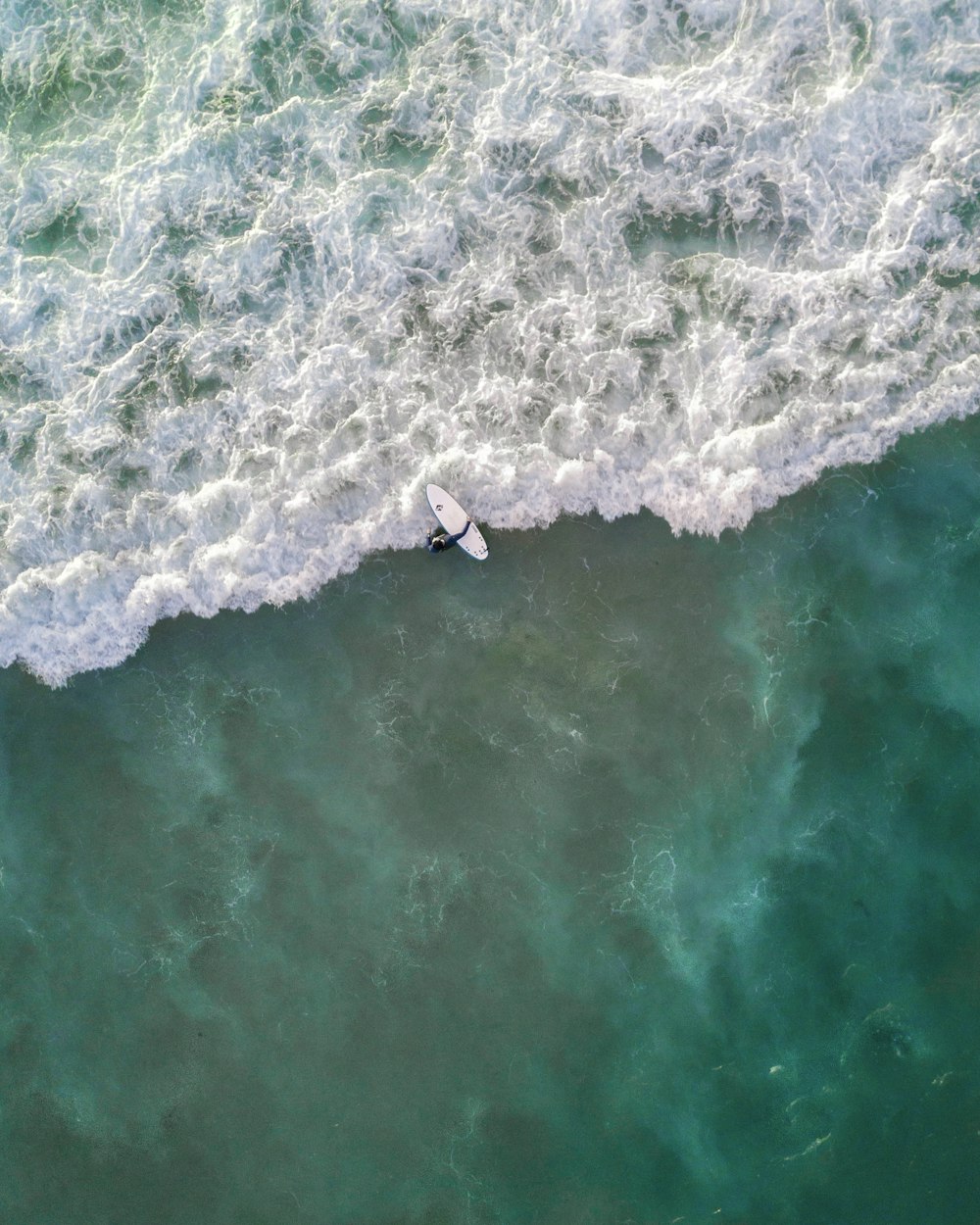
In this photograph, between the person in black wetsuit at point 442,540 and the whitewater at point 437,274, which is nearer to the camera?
the person in black wetsuit at point 442,540

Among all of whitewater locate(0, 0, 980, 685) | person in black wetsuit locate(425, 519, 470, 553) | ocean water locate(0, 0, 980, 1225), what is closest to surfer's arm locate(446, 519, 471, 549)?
person in black wetsuit locate(425, 519, 470, 553)

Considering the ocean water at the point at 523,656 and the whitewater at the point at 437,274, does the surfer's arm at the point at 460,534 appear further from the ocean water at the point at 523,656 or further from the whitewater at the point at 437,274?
the whitewater at the point at 437,274

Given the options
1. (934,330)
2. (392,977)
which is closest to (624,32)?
(934,330)

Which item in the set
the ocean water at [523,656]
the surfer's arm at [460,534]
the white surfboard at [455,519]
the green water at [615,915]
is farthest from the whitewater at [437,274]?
the green water at [615,915]

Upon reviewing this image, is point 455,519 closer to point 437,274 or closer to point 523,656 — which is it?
point 523,656

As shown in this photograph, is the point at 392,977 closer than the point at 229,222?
Yes

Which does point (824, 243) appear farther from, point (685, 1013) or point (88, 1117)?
point (88, 1117)
